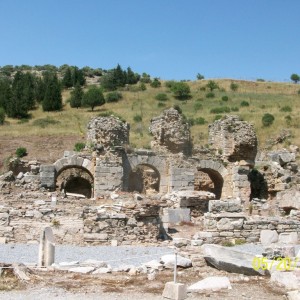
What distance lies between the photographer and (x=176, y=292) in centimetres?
605

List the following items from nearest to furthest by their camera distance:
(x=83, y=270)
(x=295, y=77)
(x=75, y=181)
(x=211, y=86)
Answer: (x=83, y=270), (x=75, y=181), (x=211, y=86), (x=295, y=77)

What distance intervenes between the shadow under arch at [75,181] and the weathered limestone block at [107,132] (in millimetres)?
5116

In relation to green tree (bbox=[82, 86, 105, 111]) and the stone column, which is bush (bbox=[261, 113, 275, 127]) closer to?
green tree (bbox=[82, 86, 105, 111])

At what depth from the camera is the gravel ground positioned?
369 inches

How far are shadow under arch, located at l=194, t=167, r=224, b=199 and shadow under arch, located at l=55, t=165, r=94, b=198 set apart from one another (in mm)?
6475

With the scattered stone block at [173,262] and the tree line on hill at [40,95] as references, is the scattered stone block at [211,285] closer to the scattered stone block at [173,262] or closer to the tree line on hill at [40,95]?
the scattered stone block at [173,262]

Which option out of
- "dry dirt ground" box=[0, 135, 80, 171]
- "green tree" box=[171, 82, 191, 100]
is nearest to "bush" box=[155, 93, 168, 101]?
"green tree" box=[171, 82, 191, 100]

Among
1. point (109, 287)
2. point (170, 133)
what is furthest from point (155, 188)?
point (109, 287)

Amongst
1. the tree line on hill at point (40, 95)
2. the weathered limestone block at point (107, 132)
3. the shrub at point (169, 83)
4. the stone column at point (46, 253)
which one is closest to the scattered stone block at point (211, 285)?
the stone column at point (46, 253)

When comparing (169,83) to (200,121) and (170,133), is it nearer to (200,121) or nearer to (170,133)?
(200,121)

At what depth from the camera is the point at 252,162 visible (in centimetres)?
2638

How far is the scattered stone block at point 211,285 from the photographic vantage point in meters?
6.67

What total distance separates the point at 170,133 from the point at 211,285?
18.9 meters

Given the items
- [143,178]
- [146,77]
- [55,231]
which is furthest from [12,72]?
[55,231]
